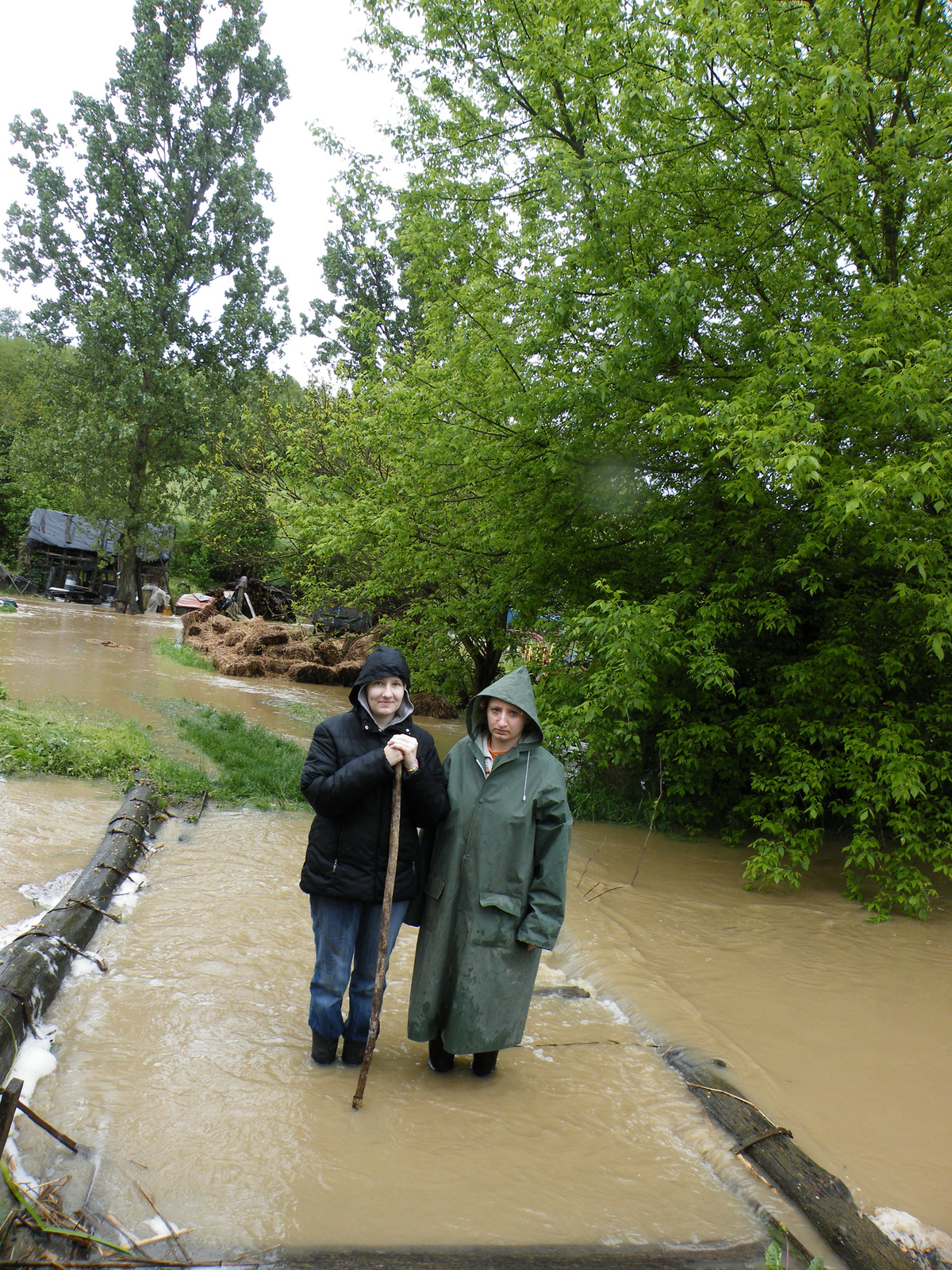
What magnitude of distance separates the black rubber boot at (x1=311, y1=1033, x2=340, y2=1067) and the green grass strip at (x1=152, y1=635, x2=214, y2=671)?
17033mm

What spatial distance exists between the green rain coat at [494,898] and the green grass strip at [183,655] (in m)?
17.4

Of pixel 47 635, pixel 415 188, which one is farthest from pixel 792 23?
pixel 47 635

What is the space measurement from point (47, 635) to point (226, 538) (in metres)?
7.50

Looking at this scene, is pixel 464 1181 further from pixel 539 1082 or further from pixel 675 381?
pixel 675 381

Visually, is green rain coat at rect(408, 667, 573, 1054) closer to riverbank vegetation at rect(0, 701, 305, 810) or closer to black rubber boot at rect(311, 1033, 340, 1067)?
black rubber boot at rect(311, 1033, 340, 1067)

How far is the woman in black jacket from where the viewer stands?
138 inches

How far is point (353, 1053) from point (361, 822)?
116cm

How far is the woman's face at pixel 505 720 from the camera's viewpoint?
366cm

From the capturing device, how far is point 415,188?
10.2 meters

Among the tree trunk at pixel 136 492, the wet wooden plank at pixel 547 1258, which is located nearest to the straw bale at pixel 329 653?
the tree trunk at pixel 136 492

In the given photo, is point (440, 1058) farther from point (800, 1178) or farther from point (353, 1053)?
point (800, 1178)

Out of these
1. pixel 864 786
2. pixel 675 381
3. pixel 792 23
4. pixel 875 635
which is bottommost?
pixel 864 786

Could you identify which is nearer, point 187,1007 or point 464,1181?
point 464,1181

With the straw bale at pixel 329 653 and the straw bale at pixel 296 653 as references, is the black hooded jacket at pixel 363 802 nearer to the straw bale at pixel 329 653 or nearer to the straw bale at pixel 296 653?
the straw bale at pixel 329 653
